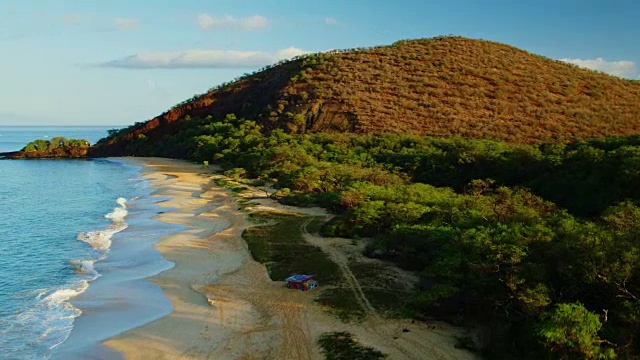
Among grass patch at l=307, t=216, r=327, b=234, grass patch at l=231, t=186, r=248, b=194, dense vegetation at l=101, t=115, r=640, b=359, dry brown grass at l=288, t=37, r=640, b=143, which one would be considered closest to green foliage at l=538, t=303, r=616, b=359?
dense vegetation at l=101, t=115, r=640, b=359

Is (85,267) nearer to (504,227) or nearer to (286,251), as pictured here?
(286,251)

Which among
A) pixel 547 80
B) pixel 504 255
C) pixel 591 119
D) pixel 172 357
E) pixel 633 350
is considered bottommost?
pixel 172 357

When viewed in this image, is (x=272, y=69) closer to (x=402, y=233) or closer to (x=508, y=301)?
(x=402, y=233)

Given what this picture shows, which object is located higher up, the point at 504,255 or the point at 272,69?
the point at 272,69

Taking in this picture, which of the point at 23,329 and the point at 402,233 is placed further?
the point at 402,233

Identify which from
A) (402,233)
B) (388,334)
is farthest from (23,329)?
(402,233)
